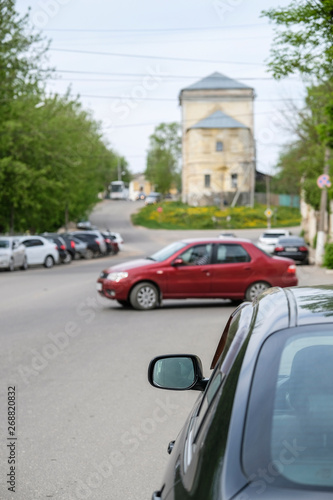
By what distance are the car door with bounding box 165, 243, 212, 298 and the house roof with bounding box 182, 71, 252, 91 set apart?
8939 centimetres

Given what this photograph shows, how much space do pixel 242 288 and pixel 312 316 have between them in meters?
15.8

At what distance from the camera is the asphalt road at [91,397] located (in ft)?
18.9

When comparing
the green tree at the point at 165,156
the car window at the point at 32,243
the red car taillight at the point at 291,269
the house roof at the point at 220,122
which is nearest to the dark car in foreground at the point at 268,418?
the red car taillight at the point at 291,269

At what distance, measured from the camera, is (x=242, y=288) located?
60.4ft

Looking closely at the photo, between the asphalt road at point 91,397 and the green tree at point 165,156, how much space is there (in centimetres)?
11201

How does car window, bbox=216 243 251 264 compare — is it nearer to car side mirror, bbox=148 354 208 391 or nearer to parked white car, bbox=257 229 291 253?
car side mirror, bbox=148 354 208 391

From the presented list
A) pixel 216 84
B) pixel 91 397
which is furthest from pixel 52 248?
pixel 216 84

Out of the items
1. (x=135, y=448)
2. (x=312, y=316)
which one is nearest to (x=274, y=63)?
(x=135, y=448)

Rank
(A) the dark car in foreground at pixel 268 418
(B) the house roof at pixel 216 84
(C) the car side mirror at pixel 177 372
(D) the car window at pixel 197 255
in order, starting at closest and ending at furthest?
1. (A) the dark car in foreground at pixel 268 418
2. (C) the car side mirror at pixel 177 372
3. (D) the car window at pixel 197 255
4. (B) the house roof at pixel 216 84

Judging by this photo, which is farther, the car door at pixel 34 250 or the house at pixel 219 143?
the house at pixel 219 143

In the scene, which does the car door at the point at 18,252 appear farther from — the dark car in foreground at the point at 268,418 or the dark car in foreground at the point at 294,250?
the dark car in foreground at the point at 268,418

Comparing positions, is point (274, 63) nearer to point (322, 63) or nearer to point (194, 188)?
point (322, 63)

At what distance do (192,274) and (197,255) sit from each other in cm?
47

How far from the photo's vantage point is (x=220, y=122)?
10412 cm
